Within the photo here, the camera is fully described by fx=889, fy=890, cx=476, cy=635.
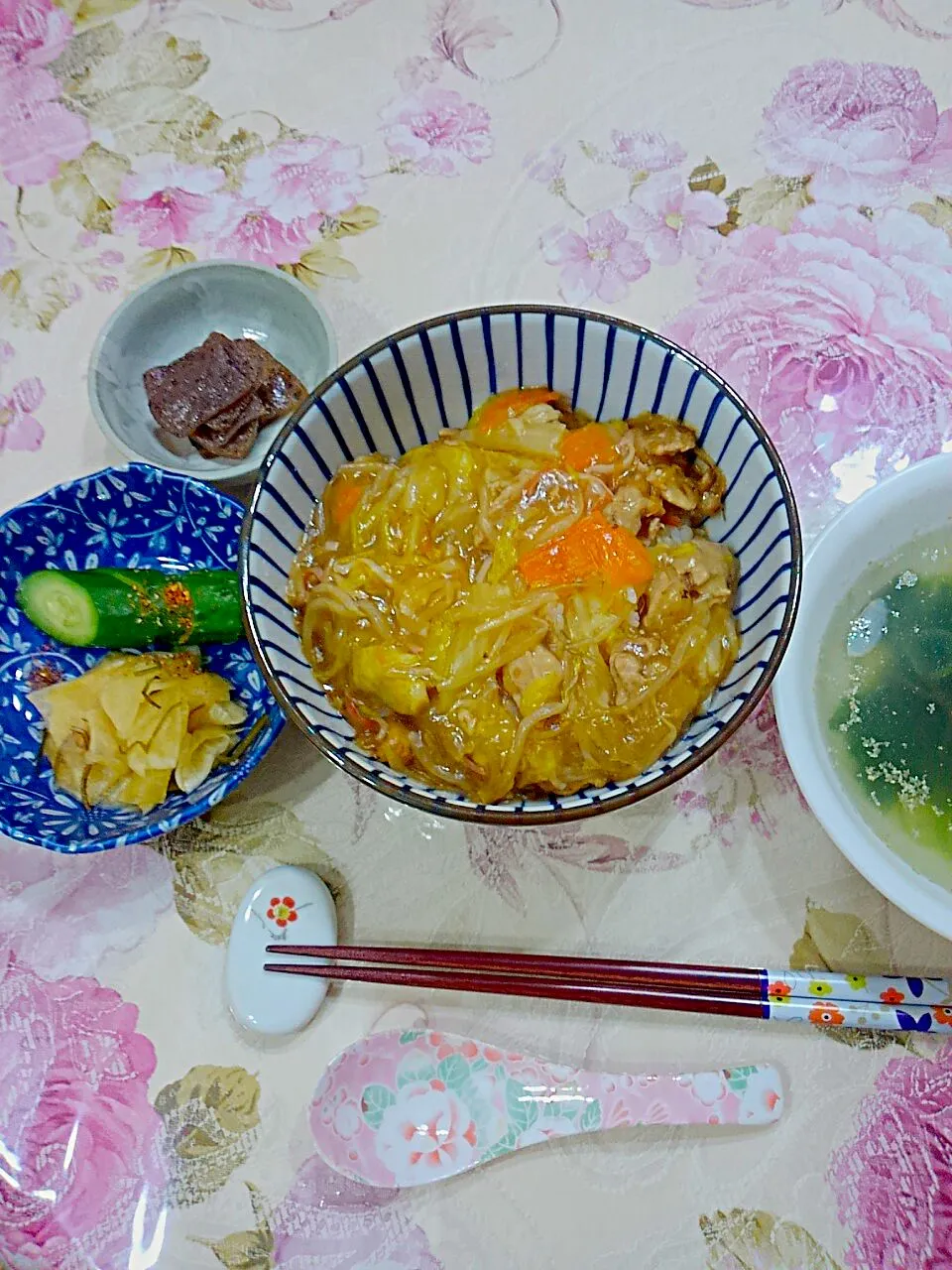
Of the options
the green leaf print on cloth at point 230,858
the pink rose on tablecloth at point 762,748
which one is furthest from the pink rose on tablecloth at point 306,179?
the pink rose on tablecloth at point 762,748

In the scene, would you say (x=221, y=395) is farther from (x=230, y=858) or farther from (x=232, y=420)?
(x=230, y=858)

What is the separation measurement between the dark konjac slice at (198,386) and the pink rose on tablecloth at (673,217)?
0.94m

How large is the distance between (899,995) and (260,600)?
1225 millimetres

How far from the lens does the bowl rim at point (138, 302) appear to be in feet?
5.91

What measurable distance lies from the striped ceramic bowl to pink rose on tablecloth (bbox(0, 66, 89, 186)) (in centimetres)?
137

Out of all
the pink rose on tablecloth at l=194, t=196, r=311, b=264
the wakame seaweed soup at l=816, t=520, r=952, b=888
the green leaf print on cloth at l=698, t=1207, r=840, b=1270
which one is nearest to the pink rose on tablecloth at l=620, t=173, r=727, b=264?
the pink rose on tablecloth at l=194, t=196, r=311, b=264

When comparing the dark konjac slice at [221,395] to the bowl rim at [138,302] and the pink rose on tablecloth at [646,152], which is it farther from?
the pink rose on tablecloth at [646,152]

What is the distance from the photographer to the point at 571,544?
138 cm

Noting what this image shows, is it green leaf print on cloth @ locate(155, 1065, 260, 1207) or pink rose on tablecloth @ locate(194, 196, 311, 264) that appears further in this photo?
pink rose on tablecloth @ locate(194, 196, 311, 264)

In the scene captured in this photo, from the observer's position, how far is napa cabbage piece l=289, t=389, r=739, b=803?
1.31 m

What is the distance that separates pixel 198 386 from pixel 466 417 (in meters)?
0.68

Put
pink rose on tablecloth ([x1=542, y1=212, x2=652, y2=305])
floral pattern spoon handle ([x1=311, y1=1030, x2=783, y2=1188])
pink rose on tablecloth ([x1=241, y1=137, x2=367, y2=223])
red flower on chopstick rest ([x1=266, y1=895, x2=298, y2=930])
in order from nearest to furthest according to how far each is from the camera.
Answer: floral pattern spoon handle ([x1=311, y1=1030, x2=783, y2=1188])
red flower on chopstick rest ([x1=266, y1=895, x2=298, y2=930])
pink rose on tablecloth ([x1=542, y1=212, x2=652, y2=305])
pink rose on tablecloth ([x1=241, y1=137, x2=367, y2=223])

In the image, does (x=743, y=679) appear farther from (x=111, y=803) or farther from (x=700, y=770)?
(x=111, y=803)

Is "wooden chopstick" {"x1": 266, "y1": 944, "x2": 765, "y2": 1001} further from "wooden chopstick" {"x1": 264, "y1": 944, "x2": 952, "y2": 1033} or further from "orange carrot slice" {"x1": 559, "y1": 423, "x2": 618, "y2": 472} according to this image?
"orange carrot slice" {"x1": 559, "y1": 423, "x2": 618, "y2": 472}
